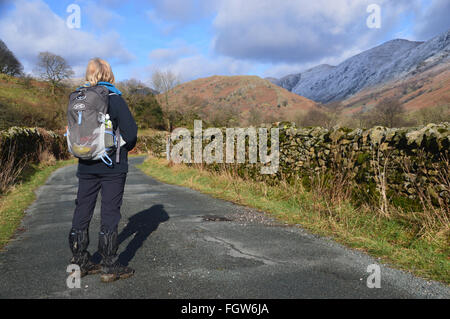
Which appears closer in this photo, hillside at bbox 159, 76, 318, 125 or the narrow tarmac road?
the narrow tarmac road

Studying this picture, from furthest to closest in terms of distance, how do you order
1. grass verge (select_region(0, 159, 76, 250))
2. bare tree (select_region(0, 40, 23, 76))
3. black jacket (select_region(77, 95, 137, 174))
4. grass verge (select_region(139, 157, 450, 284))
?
bare tree (select_region(0, 40, 23, 76)), grass verge (select_region(0, 159, 76, 250)), grass verge (select_region(139, 157, 450, 284)), black jacket (select_region(77, 95, 137, 174))

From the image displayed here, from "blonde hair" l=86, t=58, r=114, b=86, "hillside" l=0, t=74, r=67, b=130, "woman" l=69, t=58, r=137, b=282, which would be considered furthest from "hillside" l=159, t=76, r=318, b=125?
"woman" l=69, t=58, r=137, b=282

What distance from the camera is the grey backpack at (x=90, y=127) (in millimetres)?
3086

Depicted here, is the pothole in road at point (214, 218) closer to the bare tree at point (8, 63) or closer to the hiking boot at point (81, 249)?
the hiking boot at point (81, 249)

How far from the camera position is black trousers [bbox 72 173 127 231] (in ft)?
10.7

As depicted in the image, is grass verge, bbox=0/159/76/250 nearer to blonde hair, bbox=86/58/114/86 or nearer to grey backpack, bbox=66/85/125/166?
grey backpack, bbox=66/85/125/166

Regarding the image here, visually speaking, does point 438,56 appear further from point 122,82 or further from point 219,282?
point 219,282

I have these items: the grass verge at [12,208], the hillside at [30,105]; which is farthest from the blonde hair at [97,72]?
the hillside at [30,105]

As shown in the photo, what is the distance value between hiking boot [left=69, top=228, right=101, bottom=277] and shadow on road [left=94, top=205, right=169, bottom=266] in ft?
1.58

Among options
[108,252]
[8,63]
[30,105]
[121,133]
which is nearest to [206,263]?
[108,252]

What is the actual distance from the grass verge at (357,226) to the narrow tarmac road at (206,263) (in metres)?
0.30

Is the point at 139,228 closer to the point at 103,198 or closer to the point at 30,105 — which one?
the point at 103,198

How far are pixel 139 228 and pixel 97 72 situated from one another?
303cm

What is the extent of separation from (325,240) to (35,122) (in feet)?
111
